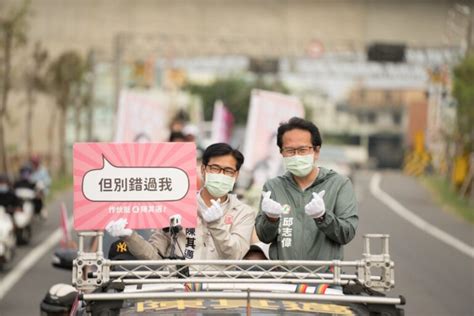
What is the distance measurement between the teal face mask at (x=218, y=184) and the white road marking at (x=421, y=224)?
1690cm

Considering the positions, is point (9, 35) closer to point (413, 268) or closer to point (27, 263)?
point (27, 263)

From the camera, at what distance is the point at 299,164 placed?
23.9 ft

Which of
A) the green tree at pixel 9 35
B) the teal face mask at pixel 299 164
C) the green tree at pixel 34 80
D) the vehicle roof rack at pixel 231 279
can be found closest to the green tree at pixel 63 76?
the green tree at pixel 34 80

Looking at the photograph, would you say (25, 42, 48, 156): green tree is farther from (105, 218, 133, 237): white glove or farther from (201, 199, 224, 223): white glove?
(105, 218, 133, 237): white glove

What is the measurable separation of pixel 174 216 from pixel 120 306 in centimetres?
149

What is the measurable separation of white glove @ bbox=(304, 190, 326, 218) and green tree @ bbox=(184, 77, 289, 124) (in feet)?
227

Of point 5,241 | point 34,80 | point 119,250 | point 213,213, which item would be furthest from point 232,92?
point 213,213

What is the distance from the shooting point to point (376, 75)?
240 feet

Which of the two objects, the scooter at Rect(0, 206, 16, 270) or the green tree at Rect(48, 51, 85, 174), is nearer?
the scooter at Rect(0, 206, 16, 270)

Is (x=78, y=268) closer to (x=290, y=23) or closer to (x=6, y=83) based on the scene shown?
(x=6, y=83)

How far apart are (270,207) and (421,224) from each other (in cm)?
2551

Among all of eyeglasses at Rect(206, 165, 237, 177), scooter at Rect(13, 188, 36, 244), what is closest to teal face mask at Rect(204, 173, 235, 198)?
eyeglasses at Rect(206, 165, 237, 177)

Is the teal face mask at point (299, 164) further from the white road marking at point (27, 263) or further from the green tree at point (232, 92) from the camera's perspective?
the green tree at point (232, 92)

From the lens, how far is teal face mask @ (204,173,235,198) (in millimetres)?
7438
